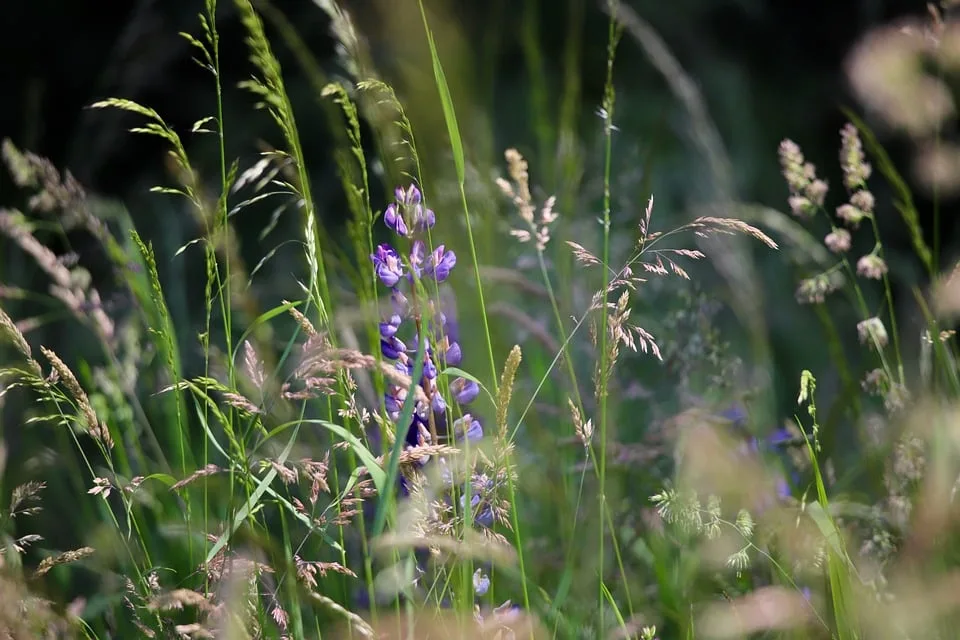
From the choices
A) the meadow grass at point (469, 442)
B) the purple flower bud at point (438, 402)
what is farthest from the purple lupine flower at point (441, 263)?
the purple flower bud at point (438, 402)

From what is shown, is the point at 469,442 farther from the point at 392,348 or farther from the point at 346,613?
the point at 346,613

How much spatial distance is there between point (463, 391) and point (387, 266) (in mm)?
184

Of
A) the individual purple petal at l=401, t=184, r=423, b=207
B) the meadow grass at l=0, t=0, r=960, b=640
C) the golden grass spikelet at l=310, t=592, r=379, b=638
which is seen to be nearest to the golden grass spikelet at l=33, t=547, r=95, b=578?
the meadow grass at l=0, t=0, r=960, b=640

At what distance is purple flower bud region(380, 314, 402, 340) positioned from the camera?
125cm

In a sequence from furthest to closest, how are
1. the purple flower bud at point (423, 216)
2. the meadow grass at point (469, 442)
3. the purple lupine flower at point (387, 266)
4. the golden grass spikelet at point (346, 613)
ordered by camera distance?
the purple lupine flower at point (387, 266) < the purple flower bud at point (423, 216) < the meadow grass at point (469, 442) < the golden grass spikelet at point (346, 613)

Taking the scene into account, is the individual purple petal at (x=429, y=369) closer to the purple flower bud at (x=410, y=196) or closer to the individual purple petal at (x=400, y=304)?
the individual purple petal at (x=400, y=304)

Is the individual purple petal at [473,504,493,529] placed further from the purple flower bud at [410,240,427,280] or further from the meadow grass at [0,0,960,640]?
the purple flower bud at [410,240,427,280]

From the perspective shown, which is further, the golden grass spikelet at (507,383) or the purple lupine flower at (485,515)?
the purple lupine flower at (485,515)

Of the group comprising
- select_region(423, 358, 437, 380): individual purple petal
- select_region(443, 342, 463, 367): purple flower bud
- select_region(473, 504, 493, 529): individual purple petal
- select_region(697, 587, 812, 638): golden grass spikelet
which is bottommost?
select_region(473, 504, 493, 529): individual purple petal

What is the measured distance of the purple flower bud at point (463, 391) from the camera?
129 centimetres

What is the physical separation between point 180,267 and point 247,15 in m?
2.03

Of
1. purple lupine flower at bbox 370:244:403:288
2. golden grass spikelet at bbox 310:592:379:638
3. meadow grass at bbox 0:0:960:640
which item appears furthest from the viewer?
purple lupine flower at bbox 370:244:403:288

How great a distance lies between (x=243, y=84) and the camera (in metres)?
1.15

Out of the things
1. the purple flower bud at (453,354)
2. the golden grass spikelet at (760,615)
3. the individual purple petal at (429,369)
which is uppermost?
the individual purple petal at (429,369)
